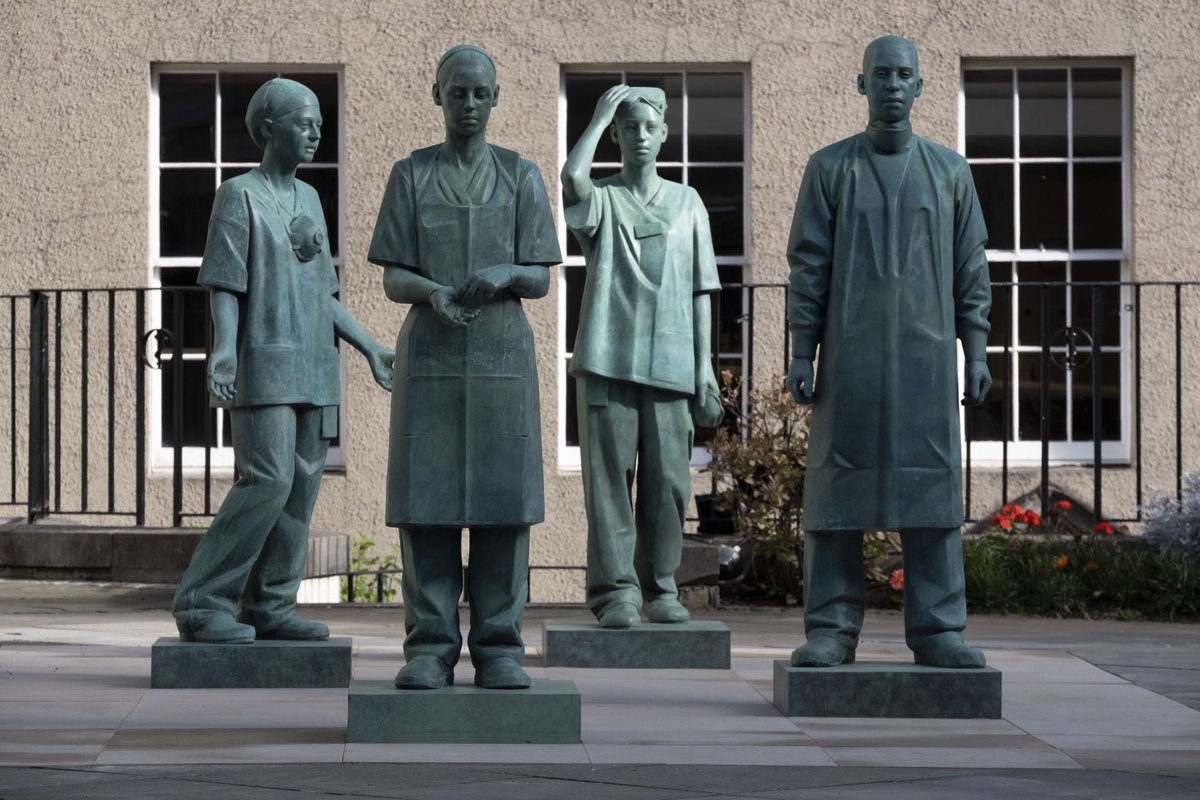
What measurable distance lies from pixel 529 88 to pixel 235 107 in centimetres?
180

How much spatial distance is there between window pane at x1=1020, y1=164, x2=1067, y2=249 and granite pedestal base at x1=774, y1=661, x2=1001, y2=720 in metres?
6.35

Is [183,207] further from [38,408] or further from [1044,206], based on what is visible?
[1044,206]

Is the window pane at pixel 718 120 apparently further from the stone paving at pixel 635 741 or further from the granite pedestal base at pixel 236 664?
the granite pedestal base at pixel 236 664

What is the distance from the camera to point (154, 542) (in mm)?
10430

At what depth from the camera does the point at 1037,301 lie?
1198 cm

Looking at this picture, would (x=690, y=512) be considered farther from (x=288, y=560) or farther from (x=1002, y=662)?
(x=288, y=560)

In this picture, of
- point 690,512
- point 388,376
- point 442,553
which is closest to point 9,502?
point 690,512

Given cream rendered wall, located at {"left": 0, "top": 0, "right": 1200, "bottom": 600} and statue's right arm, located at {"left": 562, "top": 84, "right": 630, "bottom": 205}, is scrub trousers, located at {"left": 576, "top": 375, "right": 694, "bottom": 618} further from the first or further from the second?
cream rendered wall, located at {"left": 0, "top": 0, "right": 1200, "bottom": 600}

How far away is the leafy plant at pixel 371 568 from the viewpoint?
11625 mm

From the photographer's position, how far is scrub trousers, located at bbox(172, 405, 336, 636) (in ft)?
21.9

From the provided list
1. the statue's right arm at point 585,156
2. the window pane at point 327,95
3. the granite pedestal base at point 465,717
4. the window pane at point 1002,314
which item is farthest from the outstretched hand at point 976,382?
the window pane at point 327,95

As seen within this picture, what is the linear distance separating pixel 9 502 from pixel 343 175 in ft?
8.96

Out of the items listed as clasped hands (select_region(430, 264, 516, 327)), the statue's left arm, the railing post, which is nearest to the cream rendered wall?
the railing post

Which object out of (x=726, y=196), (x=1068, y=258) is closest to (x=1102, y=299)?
(x=1068, y=258)
